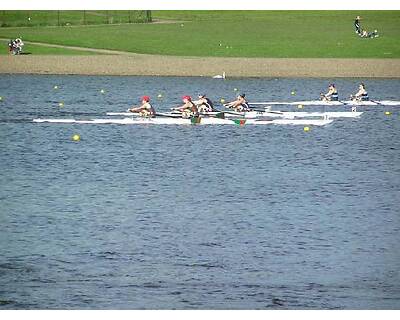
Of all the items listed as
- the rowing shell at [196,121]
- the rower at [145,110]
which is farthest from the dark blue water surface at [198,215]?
the rower at [145,110]

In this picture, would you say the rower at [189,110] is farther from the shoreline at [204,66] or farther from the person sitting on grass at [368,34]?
the person sitting on grass at [368,34]

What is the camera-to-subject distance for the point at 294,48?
55.2 meters

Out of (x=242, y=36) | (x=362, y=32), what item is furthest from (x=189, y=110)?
(x=362, y=32)

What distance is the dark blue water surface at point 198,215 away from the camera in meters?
17.1

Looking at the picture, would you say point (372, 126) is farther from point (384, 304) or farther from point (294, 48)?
point (384, 304)

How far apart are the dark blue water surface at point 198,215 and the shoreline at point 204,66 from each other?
43.7ft

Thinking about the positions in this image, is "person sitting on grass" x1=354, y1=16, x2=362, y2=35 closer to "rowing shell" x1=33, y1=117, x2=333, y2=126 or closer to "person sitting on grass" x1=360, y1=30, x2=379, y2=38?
"person sitting on grass" x1=360, y1=30, x2=379, y2=38

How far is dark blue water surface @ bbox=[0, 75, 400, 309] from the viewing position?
17125mm

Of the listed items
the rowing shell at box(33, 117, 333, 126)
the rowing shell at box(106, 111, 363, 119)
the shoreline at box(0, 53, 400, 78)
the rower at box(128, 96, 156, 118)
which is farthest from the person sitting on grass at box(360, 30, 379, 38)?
the rower at box(128, 96, 156, 118)

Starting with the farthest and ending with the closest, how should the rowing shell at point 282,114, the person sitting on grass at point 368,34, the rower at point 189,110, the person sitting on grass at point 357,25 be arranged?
the person sitting on grass at point 357,25 → the person sitting on grass at point 368,34 → the rowing shell at point 282,114 → the rower at point 189,110

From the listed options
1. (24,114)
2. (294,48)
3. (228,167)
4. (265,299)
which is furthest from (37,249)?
(294,48)

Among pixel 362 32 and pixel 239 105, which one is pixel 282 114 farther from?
pixel 362 32
